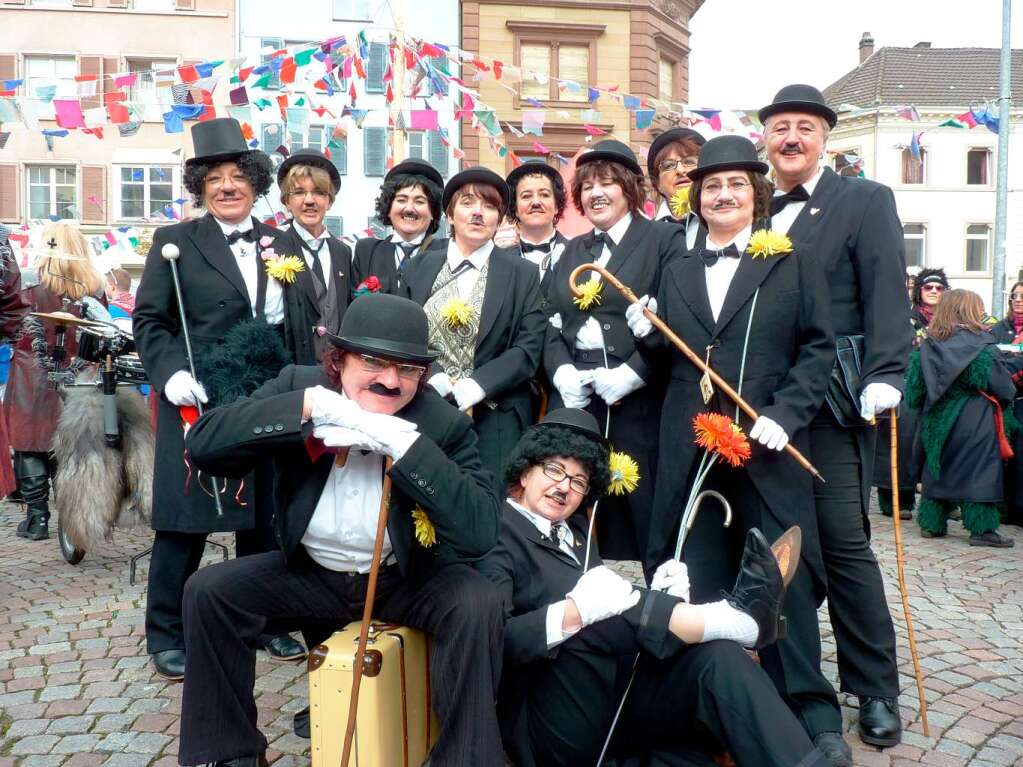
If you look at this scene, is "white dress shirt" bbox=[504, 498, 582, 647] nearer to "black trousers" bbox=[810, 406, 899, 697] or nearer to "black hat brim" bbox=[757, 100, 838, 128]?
"black trousers" bbox=[810, 406, 899, 697]

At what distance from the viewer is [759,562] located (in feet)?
9.65

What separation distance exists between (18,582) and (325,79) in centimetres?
844

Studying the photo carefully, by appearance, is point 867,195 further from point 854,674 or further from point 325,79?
point 325,79

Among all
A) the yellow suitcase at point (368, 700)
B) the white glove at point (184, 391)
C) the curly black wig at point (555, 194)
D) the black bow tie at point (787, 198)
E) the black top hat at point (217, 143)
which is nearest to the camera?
the yellow suitcase at point (368, 700)

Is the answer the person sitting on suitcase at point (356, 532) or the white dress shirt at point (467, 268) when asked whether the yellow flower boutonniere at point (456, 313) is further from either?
the person sitting on suitcase at point (356, 532)

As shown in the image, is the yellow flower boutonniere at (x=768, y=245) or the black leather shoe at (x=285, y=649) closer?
the yellow flower boutonniere at (x=768, y=245)

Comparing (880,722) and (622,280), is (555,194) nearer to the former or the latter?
(622,280)

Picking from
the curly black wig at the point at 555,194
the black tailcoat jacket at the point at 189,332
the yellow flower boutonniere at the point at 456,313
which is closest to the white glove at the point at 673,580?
the yellow flower boutonniere at the point at 456,313

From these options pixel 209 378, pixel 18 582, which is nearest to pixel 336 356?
pixel 209 378

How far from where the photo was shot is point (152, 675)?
4.14m

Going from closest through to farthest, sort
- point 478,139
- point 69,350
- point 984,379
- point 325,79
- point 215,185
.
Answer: point 215,185 < point 69,350 < point 984,379 < point 325,79 < point 478,139

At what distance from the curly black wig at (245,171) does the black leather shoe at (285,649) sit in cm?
201

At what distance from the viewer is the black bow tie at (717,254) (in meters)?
3.54

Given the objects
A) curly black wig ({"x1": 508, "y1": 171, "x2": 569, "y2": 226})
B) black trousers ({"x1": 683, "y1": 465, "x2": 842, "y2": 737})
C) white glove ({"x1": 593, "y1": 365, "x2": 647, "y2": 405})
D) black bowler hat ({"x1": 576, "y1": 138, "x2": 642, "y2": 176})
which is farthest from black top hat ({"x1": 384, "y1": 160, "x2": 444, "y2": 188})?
black trousers ({"x1": 683, "y1": 465, "x2": 842, "y2": 737})
